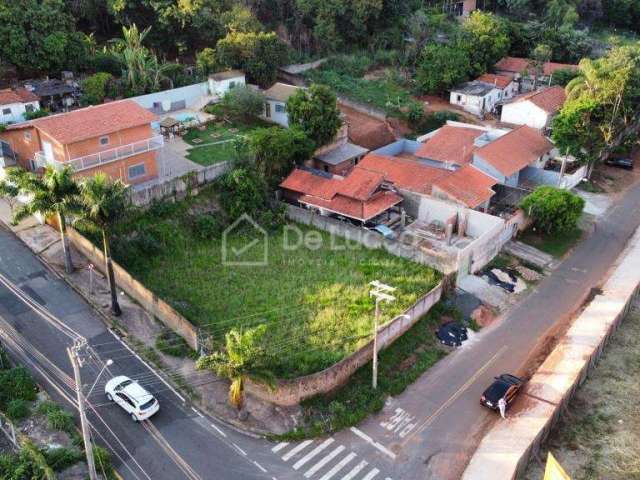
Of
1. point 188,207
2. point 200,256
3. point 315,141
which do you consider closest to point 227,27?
point 315,141

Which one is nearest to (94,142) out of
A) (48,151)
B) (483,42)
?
(48,151)

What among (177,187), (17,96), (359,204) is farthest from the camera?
(17,96)

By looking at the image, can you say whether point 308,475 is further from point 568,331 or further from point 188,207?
point 188,207

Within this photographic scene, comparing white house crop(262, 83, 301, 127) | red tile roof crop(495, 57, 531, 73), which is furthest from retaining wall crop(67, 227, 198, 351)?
red tile roof crop(495, 57, 531, 73)

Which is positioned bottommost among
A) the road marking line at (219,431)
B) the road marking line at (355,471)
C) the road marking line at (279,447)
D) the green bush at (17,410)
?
the road marking line at (355,471)

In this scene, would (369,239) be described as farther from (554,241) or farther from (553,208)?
(554,241)

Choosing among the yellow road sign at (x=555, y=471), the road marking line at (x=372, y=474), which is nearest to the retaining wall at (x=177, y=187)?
the road marking line at (x=372, y=474)

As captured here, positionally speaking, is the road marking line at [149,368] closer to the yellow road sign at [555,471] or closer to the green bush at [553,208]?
the yellow road sign at [555,471]
